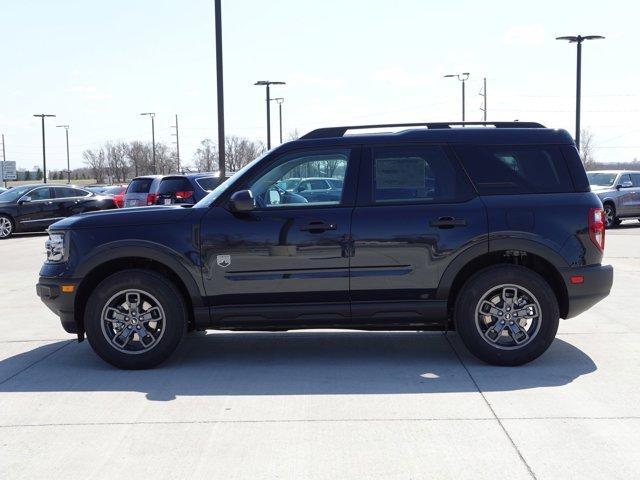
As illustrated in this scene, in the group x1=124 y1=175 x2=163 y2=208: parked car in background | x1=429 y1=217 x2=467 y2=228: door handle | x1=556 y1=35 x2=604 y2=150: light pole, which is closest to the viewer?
x1=429 y1=217 x2=467 y2=228: door handle

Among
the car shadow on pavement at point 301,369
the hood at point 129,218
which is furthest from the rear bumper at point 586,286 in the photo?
the hood at point 129,218

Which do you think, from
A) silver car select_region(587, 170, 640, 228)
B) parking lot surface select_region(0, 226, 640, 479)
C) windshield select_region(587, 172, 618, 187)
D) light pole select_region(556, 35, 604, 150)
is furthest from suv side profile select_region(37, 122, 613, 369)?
light pole select_region(556, 35, 604, 150)

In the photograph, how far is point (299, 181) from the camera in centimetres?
660

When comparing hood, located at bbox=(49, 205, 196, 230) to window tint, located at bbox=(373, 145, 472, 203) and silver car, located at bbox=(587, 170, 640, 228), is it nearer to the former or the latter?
window tint, located at bbox=(373, 145, 472, 203)

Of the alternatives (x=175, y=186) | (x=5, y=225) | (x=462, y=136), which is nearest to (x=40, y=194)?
(x=5, y=225)

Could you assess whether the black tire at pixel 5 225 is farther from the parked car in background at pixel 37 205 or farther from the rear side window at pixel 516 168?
the rear side window at pixel 516 168

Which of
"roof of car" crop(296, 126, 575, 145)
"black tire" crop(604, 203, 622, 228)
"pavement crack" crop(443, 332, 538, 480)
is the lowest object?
"pavement crack" crop(443, 332, 538, 480)

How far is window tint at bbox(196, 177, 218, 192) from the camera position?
690 inches

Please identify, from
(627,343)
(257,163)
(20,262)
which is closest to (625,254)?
(627,343)

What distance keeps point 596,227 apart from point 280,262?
2.54 m

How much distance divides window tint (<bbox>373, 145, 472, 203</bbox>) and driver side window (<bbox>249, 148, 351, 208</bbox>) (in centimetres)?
30

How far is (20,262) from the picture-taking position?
49.9 ft

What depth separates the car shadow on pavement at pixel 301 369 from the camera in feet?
19.4

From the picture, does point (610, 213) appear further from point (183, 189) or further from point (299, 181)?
point (299, 181)
